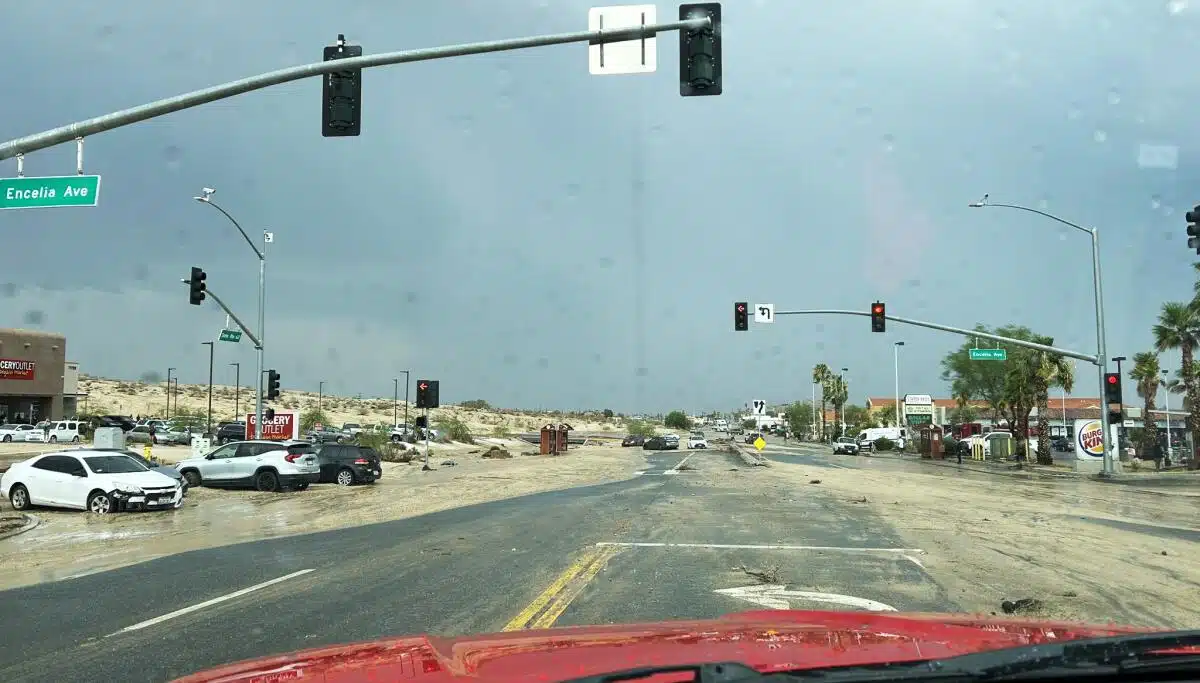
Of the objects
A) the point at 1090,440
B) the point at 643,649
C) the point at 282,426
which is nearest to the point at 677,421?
the point at 1090,440

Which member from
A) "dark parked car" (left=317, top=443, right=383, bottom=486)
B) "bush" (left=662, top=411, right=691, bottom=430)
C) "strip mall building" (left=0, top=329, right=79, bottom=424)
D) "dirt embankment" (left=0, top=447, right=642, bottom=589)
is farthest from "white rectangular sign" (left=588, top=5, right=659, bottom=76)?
"bush" (left=662, top=411, right=691, bottom=430)

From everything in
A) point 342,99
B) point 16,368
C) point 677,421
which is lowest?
point 677,421

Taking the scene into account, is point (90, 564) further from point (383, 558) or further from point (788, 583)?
point (788, 583)

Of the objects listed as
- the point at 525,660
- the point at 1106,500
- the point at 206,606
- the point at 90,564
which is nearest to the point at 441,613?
the point at 206,606

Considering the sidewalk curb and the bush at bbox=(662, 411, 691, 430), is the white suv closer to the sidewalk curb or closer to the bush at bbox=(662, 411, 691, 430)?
the sidewalk curb

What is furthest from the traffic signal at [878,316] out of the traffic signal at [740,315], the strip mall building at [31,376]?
the strip mall building at [31,376]

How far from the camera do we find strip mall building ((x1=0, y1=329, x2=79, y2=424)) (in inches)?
2549

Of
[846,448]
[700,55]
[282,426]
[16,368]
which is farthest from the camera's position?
[846,448]

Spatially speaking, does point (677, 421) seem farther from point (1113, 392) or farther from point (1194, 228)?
point (1194, 228)

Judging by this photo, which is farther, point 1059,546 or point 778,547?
point 1059,546

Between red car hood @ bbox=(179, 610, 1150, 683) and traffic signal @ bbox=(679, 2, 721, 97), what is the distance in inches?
349

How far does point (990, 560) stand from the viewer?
11828 mm

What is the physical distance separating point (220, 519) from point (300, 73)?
33.8ft

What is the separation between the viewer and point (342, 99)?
13.3 metres
